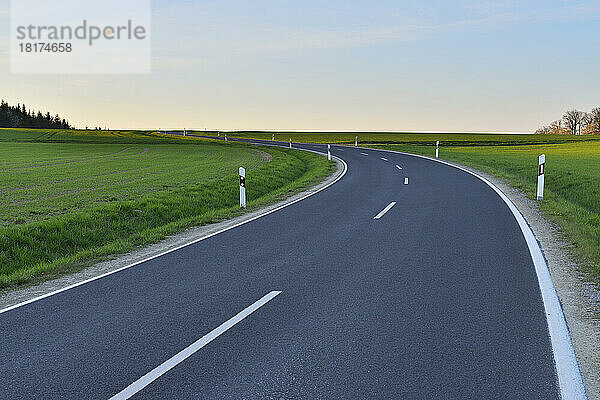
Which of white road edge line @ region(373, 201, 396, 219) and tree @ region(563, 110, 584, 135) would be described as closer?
white road edge line @ region(373, 201, 396, 219)

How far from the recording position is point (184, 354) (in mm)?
4609

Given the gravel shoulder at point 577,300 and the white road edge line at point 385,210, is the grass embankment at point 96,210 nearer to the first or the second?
the white road edge line at point 385,210

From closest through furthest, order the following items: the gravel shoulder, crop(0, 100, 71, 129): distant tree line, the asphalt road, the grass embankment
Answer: the asphalt road
the gravel shoulder
the grass embankment
crop(0, 100, 71, 129): distant tree line

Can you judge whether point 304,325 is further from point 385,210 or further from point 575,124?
point 575,124

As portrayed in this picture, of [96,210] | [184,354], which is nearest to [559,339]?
[184,354]

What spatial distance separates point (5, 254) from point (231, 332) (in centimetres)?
599

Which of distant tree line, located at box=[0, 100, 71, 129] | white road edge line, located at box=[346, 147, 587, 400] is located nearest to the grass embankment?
white road edge line, located at box=[346, 147, 587, 400]

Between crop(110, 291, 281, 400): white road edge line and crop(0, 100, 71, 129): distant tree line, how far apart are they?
152345 millimetres

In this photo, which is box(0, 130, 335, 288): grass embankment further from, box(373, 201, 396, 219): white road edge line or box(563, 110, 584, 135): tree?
box(563, 110, 584, 135): tree

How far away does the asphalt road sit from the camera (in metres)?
4.07

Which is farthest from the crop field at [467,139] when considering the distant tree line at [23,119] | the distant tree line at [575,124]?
the distant tree line at [23,119]

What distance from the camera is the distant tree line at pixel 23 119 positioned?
459 ft

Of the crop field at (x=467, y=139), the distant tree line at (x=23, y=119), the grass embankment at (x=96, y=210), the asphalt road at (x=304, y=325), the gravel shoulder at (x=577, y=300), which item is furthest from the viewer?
the distant tree line at (x=23, y=119)

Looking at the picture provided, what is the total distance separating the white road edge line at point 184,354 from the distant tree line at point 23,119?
500 feet
